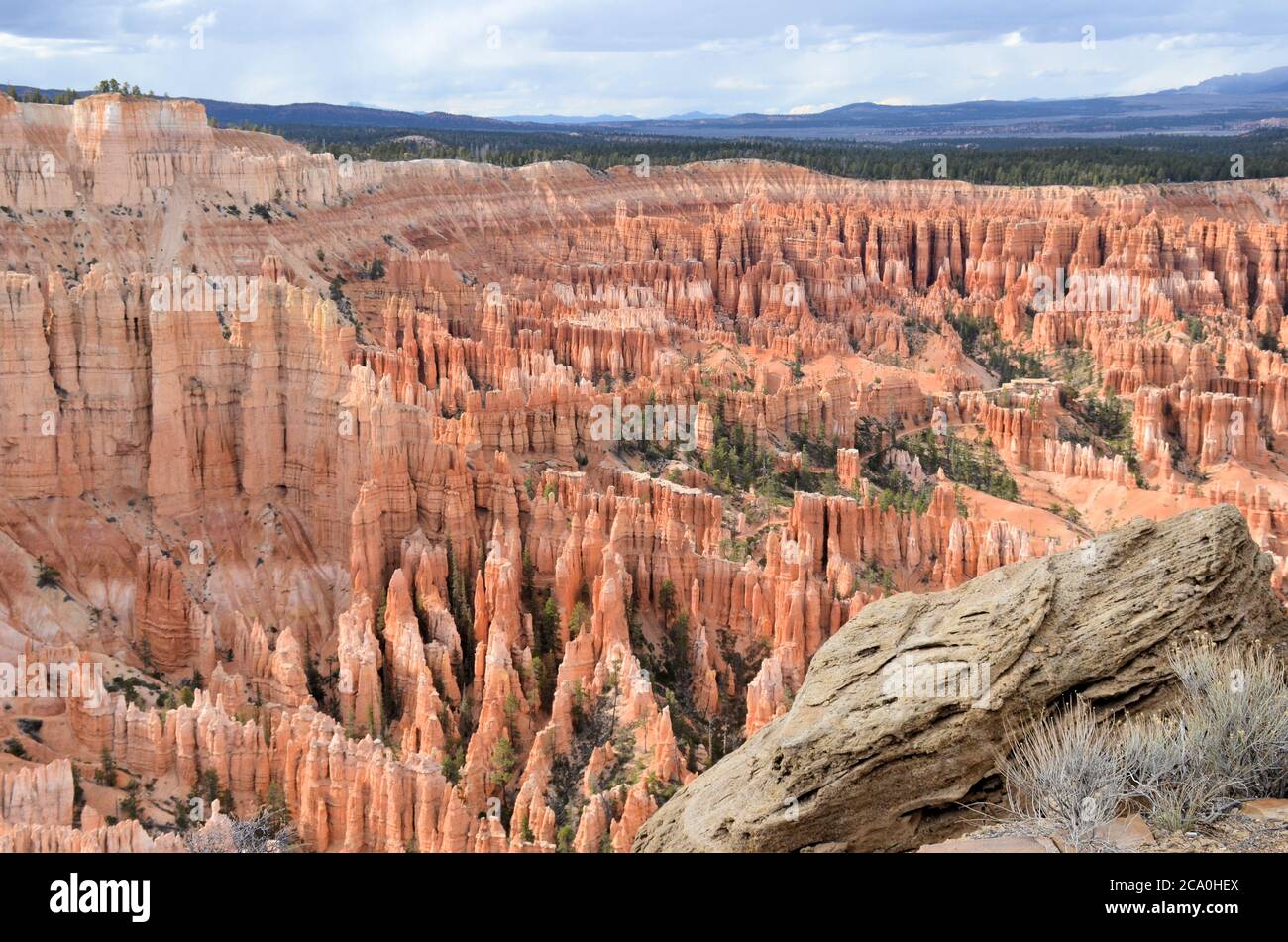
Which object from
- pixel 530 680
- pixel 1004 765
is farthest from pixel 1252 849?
pixel 530 680

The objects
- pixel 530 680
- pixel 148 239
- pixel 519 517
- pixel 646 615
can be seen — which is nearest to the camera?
pixel 530 680

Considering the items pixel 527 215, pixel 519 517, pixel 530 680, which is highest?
pixel 527 215

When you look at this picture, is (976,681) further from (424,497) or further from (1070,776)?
(424,497)

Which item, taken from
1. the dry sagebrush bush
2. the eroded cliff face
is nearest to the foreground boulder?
the dry sagebrush bush

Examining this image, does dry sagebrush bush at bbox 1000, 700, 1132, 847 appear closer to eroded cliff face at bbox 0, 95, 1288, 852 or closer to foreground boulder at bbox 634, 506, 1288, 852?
foreground boulder at bbox 634, 506, 1288, 852

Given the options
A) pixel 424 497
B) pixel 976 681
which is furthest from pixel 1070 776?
pixel 424 497
